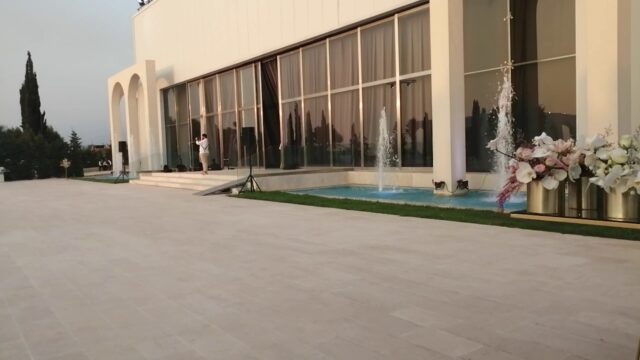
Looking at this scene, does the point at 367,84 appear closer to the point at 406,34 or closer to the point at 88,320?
the point at 406,34

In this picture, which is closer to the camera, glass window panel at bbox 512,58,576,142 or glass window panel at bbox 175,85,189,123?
glass window panel at bbox 512,58,576,142

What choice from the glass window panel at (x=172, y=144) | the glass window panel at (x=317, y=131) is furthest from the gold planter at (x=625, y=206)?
the glass window panel at (x=172, y=144)

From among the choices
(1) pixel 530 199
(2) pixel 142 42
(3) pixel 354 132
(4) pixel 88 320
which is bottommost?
(4) pixel 88 320

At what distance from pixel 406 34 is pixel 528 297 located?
13.1 m

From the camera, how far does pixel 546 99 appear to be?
1259 centimetres

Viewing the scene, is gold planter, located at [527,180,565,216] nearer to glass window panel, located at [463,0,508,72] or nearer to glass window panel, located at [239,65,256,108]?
glass window panel, located at [463,0,508,72]

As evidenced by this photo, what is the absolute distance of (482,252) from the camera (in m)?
5.89

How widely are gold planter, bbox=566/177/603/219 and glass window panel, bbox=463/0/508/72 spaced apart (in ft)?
24.4

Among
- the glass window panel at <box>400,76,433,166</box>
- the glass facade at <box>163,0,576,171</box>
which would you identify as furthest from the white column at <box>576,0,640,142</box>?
the glass window panel at <box>400,76,433,166</box>

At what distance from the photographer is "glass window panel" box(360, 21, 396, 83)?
659 inches

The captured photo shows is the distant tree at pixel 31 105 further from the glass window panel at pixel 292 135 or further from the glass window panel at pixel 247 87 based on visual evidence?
the glass window panel at pixel 292 135

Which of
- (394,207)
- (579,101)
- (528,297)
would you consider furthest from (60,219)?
(579,101)

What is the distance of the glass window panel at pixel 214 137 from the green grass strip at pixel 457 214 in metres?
14.3

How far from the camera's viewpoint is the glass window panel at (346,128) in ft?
60.6
